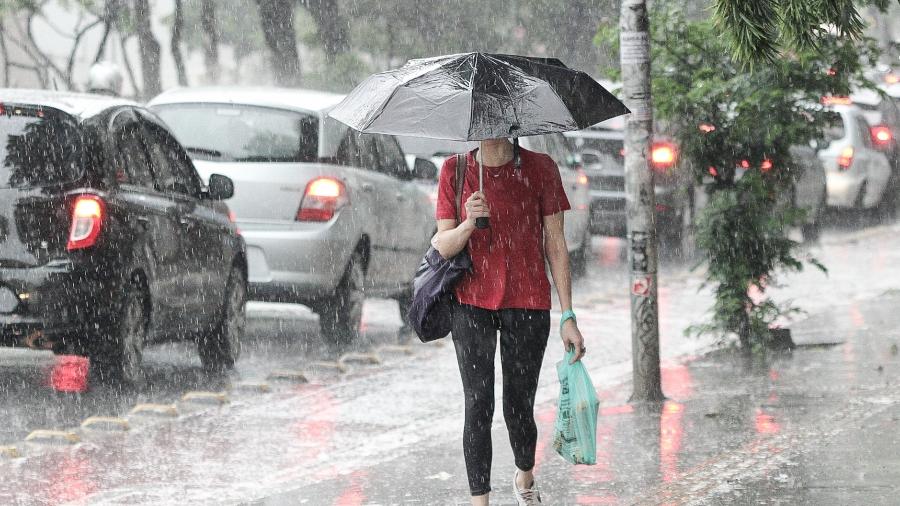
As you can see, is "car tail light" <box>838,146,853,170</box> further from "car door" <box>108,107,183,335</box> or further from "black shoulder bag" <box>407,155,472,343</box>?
"black shoulder bag" <box>407,155,472,343</box>

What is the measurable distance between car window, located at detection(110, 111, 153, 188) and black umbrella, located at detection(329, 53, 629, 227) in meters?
3.42

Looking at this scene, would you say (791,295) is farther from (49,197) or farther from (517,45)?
(517,45)

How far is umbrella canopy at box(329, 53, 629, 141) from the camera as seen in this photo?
5953 mm

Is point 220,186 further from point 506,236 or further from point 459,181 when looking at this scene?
point 506,236

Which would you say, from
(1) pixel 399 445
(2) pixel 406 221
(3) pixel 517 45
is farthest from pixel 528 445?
(3) pixel 517 45

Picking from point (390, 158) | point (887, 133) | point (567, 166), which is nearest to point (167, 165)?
point (390, 158)

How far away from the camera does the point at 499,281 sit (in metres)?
6.16

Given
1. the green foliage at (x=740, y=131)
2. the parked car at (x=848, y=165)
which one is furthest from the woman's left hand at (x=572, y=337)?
the parked car at (x=848, y=165)

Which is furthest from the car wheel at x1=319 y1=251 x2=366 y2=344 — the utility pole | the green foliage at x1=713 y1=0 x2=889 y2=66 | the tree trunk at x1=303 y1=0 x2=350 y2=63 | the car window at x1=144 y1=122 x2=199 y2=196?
the tree trunk at x1=303 y1=0 x2=350 y2=63

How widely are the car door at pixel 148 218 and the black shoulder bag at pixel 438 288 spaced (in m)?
3.58

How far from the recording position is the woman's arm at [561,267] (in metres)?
6.26

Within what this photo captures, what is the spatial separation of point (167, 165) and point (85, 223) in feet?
4.59

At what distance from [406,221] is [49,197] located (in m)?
4.43

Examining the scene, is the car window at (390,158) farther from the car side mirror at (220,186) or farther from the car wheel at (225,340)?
→ the car side mirror at (220,186)
